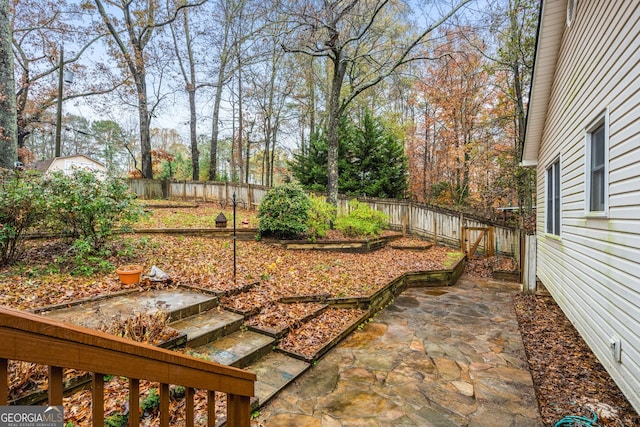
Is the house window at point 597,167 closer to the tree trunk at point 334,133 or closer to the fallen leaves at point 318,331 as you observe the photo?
the fallen leaves at point 318,331

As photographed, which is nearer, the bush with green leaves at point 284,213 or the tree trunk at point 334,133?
the bush with green leaves at point 284,213

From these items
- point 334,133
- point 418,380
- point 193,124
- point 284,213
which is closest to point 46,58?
point 193,124

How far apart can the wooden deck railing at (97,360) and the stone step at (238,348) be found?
183 cm

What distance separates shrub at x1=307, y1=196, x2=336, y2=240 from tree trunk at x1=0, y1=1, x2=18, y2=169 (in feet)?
21.4

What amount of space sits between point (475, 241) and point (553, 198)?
5.06 m

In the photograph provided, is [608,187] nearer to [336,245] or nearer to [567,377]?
Answer: [567,377]

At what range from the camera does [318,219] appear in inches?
341

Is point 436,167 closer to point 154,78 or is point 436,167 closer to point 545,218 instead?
point 545,218

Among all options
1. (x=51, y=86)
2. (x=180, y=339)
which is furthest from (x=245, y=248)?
(x=51, y=86)

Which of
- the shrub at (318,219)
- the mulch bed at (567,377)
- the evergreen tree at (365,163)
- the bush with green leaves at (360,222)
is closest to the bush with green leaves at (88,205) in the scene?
the shrub at (318,219)

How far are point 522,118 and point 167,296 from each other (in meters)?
10.9

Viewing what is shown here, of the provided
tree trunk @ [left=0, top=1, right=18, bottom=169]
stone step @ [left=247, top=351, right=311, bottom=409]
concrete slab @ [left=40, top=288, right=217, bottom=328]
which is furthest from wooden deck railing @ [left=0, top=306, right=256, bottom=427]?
tree trunk @ [left=0, top=1, right=18, bottom=169]

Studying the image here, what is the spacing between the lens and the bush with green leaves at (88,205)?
4727 mm

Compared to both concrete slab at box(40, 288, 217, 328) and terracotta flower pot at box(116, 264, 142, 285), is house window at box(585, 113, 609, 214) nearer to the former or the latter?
concrete slab at box(40, 288, 217, 328)
